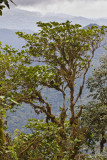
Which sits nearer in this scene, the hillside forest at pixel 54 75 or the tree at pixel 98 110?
the hillside forest at pixel 54 75

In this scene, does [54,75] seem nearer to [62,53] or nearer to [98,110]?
[62,53]

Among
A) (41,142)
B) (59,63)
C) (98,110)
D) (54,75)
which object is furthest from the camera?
(98,110)

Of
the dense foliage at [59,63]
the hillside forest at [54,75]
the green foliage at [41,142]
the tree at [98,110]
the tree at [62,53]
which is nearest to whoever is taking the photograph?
the green foliage at [41,142]

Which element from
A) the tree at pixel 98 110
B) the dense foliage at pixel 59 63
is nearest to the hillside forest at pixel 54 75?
the dense foliage at pixel 59 63

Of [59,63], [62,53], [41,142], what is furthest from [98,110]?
[41,142]

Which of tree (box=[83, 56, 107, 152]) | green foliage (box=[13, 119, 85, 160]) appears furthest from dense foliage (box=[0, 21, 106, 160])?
tree (box=[83, 56, 107, 152])

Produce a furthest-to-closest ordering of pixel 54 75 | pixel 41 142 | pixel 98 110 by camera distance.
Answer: pixel 98 110 < pixel 54 75 < pixel 41 142

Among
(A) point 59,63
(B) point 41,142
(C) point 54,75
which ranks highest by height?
(A) point 59,63

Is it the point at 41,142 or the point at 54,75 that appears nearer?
the point at 41,142

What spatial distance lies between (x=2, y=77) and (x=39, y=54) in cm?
382

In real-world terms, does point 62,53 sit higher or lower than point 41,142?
higher

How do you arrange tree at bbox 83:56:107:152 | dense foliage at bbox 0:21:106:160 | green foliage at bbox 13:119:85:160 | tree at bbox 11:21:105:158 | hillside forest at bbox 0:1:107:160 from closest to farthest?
green foliage at bbox 13:119:85:160 < hillside forest at bbox 0:1:107:160 < dense foliage at bbox 0:21:106:160 < tree at bbox 11:21:105:158 < tree at bbox 83:56:107:152

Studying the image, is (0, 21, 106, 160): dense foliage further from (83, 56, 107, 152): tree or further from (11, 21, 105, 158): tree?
(83, 56, 107, 152): tree

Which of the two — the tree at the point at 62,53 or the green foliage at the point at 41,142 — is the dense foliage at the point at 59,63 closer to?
the tree at the point at 62,53
